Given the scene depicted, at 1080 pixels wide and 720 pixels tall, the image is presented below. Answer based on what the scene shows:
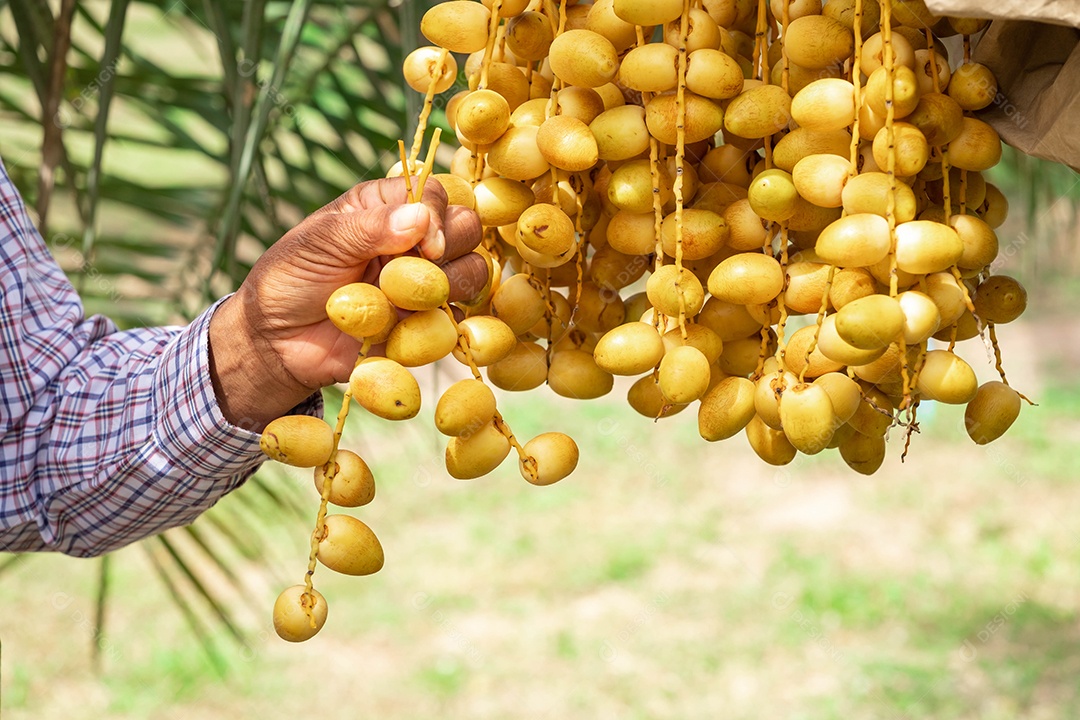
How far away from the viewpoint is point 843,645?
2326mm

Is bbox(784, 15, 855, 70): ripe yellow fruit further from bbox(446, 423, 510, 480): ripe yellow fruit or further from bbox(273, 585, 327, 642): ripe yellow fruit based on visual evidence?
bbox(273, 585, 327, 642): ripe yellow fruit

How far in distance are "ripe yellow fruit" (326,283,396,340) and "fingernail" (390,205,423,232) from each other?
38 mm

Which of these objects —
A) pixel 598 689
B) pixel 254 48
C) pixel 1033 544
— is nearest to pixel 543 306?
pixel 254 48

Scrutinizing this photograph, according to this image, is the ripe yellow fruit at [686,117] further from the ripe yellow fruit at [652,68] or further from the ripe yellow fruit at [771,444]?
the ripe yellow fruit at [771,444]

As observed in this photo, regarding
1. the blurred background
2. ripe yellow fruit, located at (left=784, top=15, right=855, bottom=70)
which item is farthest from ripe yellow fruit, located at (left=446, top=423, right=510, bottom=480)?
the blurred background

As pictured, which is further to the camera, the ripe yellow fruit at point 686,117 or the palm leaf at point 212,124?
the palm leaf at point 212,124

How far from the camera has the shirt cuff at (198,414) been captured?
70cm

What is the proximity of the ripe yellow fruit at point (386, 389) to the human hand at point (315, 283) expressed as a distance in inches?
2.4

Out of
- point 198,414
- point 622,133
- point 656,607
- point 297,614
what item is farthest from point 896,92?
point 656,607

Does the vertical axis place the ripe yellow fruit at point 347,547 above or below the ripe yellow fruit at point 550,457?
below

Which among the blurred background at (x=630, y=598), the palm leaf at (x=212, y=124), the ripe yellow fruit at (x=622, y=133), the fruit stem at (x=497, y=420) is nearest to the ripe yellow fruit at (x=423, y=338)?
the fruit stem at (x=497, y=420)

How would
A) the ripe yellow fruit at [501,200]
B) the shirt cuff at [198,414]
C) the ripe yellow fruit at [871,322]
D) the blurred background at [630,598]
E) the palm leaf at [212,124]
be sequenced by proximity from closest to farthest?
1. the ripe yellow fruit at [871,322]
2. the ripe yellow fruit at [501,200]
3. the shirt cuff at [198,414]
4. the palm leaf at [212,124]
5. the blurred background at [630,598]

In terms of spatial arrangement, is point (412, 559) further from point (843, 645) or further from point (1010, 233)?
point (1010, 233)

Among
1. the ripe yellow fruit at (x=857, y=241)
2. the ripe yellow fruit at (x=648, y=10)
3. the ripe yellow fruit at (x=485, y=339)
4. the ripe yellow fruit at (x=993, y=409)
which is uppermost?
the ripe yellow fruit at (x=648, y=10)
